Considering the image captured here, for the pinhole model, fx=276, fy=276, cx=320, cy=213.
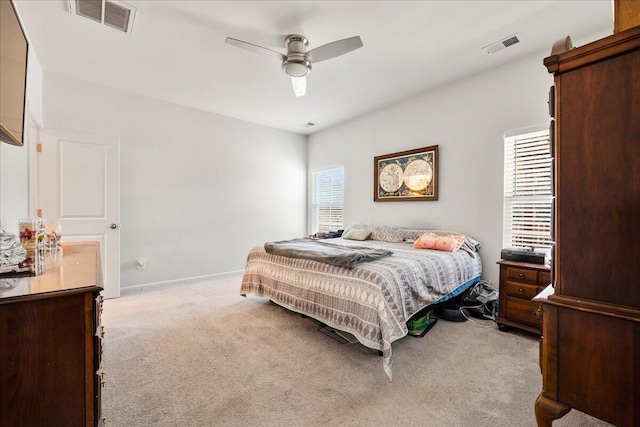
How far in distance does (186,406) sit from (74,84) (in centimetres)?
416

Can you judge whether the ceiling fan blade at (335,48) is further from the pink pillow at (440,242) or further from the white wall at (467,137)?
the pink pillow at (440,242)

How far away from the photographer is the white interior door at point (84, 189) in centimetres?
326

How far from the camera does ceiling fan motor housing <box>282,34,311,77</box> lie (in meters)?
2.63

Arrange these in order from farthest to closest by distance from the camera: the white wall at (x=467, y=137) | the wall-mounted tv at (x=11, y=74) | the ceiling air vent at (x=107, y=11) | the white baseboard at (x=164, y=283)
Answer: the white baseboard at (x=164, y=283) → the white wall at (x=467, y=137) → the ceiling air vent at (x=107, y=11) → the wall-mounted tv at (x=11, y=74)

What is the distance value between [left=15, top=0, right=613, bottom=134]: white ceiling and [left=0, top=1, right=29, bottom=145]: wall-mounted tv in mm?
1092

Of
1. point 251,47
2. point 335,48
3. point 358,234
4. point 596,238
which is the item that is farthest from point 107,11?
point 358,234

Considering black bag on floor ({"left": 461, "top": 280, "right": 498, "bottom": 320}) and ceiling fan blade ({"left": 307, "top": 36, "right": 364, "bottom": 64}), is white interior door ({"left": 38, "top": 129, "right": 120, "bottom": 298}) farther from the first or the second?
black bag on floor ({"left": 461, "top": 280, "right": 498, "bottom": 320})

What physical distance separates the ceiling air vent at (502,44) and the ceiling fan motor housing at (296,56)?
1909 millimetres

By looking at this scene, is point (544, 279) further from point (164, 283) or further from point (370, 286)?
point (164, 283)

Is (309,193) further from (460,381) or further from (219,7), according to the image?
(460,381)

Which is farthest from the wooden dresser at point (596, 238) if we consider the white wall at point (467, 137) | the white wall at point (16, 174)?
the white wall at point (16, 174)

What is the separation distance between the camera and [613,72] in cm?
93

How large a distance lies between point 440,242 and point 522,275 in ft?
2.77

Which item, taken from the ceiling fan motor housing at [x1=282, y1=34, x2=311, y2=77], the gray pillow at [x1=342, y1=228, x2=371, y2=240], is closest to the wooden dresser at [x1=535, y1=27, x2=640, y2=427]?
the ceiling fan motor housing at [x1=282, y1=34, x2=311, y2=77]
